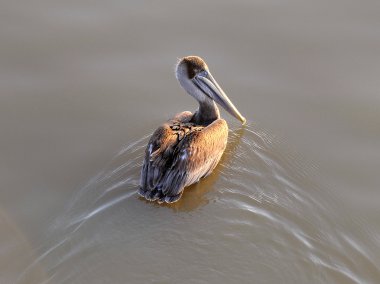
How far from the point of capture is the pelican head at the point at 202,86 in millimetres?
7652

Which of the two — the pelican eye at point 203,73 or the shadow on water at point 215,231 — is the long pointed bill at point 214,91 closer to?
the pelican eye at point 203,73

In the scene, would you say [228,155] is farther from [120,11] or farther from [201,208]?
[120,11]

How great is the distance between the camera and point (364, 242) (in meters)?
6.18

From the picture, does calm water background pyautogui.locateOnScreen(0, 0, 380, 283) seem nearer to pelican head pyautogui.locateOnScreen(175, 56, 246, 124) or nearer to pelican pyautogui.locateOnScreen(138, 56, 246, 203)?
pelican pyautogui.locateOnScreen(138, 56, 246, 203)

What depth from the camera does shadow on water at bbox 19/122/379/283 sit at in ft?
18.9

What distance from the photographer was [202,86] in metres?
7.70

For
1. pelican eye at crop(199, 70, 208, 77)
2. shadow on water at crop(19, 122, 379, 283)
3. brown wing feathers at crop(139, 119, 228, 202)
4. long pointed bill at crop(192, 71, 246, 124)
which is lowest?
shadow on water at crop(19, 122, 379, 283)

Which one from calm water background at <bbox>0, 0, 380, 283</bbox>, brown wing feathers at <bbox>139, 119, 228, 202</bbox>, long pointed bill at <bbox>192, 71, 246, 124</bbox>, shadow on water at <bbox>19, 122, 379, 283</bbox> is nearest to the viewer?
shadow on water at <bbox>19, 122, 379, 283</bbox>

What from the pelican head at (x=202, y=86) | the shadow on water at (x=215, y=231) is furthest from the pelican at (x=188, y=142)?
the shadow on water at (x=215, y=231)

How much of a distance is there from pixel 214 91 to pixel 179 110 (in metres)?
0.58

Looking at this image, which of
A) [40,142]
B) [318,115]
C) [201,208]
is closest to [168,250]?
[201,208]

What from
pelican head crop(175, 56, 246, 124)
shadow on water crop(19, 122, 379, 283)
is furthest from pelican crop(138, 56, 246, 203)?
shadow on water crop(19, 122, 379, 283)

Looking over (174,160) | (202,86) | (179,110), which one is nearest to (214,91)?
(202,86)

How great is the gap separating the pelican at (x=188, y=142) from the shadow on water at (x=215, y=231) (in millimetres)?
165
